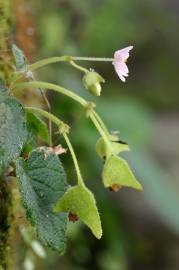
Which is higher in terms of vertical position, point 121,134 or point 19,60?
point 121,134

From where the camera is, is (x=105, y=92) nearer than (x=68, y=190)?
No

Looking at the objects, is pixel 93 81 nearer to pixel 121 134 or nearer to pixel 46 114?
pixel 46 114

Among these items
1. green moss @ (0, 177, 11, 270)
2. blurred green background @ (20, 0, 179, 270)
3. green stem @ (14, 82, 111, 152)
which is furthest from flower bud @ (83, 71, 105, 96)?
blurred green background @ (20, 0, 179, 270)

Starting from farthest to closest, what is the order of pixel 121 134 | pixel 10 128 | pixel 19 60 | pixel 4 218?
pixel 121 134 → pixel 4 218 → pixel 19 60 → pixel 10 128

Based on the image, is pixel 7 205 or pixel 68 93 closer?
pixel 68 93

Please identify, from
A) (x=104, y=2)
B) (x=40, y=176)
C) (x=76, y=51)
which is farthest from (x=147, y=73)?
(x=40, y=176)

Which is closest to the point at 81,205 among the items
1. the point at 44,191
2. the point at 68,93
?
the point at 44,191

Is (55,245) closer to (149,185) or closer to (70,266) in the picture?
(70,266)
